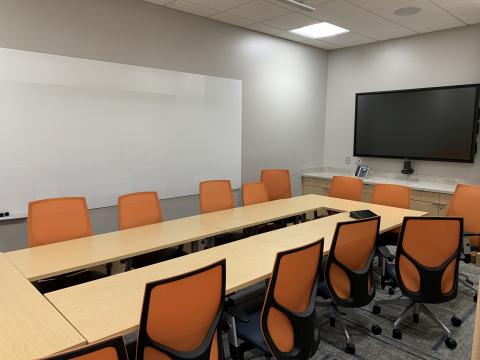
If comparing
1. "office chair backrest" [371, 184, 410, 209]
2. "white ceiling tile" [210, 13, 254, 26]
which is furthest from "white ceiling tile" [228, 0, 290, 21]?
"office chair backrest" [371, 184, 410, 209]

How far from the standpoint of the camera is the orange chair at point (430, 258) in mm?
2582

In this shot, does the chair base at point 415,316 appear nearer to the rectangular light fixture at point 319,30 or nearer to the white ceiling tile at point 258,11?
the white ceiling tile at point 258,11

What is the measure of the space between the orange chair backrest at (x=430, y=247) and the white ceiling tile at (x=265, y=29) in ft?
11.5

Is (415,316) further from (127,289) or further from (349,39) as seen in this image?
(349,39)

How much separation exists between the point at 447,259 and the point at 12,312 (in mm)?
2802

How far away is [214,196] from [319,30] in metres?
3.04

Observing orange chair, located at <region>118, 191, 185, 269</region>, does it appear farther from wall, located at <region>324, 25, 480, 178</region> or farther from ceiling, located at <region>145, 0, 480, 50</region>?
wall, located at <region>324, 25, 480, 178</region>

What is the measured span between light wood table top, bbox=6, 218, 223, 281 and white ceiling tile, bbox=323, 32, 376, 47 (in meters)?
3.88

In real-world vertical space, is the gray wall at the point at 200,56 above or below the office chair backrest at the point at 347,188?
above

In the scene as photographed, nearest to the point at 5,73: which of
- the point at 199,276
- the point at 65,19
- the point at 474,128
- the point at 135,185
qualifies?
the point at 65,19

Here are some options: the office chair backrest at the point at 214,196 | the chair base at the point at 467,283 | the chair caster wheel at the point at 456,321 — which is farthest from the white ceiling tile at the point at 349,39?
the chair caster wheel at the point at 456,321

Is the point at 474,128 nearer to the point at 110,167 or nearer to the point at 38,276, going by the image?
the point at 110,167

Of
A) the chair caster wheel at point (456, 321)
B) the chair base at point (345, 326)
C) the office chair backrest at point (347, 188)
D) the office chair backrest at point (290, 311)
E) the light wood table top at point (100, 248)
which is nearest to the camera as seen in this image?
the office chair backrest at point (290, 311)

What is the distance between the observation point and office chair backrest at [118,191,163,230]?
3168 mm
